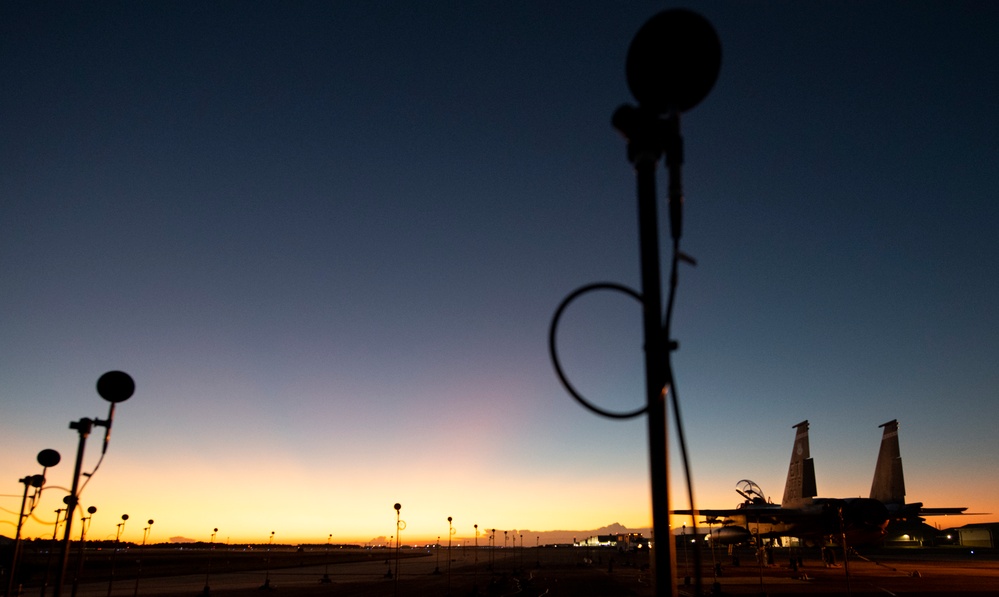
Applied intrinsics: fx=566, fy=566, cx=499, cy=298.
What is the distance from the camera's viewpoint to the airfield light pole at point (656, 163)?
11.6 feet

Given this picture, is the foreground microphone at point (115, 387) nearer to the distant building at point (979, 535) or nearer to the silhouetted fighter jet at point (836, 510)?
the silhouetted fighter jet at point (836, 510)

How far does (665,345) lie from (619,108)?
1660 mm

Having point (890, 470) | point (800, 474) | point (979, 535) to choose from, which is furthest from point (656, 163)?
point (979, 535)

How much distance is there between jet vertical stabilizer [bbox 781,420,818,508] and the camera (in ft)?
171

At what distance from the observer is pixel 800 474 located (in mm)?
53594

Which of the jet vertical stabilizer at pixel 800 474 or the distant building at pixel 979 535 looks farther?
the distant building at pixel 979 535

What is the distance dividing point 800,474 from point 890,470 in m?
7.99

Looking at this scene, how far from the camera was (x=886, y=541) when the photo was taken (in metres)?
120

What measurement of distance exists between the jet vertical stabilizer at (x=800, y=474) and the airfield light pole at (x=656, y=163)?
5577 cm

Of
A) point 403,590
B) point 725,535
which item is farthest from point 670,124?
point 725,535

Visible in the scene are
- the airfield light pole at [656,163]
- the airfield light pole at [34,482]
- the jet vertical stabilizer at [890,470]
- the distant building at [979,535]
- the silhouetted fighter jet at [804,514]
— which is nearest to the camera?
the airfield light pole at [656,163]

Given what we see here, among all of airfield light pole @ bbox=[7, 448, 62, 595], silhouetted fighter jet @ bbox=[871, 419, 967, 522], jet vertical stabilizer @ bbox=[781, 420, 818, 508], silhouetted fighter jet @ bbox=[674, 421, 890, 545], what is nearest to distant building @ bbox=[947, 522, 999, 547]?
silhouetted fighter jet @ bbox=[674, 421, 890, 545]

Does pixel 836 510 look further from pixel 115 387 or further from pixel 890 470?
pixel 115 387

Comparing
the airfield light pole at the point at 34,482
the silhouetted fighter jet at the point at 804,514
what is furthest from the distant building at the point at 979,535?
the airfield light pole at the point at 34,482
